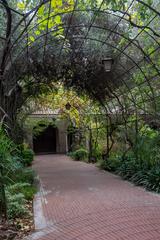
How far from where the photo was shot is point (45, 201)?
6652mm

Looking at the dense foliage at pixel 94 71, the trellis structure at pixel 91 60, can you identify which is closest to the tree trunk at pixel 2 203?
the dense foliage at pixel 94 71

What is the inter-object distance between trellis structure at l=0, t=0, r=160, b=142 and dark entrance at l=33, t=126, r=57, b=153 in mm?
13961

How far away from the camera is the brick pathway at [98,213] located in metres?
4.29

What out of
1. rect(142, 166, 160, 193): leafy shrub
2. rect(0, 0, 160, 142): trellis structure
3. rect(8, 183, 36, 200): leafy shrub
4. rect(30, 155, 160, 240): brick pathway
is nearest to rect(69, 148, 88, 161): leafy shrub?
rect(0, 0, 160, 142): trellis structure

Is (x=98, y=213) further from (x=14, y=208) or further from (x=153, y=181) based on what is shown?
(x=153, y=181)

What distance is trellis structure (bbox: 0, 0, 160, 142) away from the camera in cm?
835

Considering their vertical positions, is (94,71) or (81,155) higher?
(94,71)

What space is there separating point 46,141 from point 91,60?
17.9 m

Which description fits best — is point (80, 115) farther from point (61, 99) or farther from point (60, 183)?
point (60, 183)

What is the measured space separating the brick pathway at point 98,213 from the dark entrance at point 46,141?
63.9 ft

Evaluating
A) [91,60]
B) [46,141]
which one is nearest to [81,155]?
[91,60]

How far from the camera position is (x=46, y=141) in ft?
91.9

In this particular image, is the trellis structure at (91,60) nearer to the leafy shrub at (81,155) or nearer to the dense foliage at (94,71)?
the dense foliage at (94,71)

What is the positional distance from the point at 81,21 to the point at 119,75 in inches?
106
